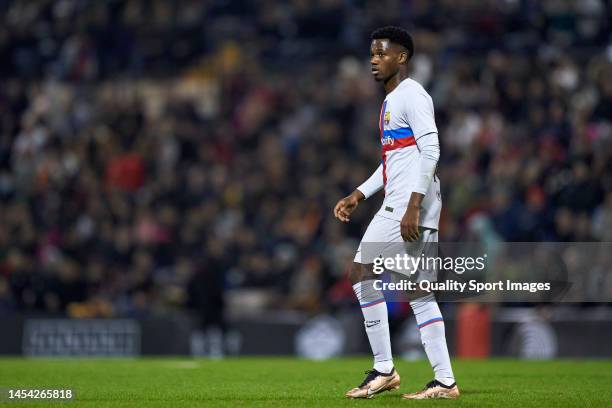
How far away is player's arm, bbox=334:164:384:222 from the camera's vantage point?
916cm

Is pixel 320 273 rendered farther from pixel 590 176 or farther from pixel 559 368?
pixel 559 368

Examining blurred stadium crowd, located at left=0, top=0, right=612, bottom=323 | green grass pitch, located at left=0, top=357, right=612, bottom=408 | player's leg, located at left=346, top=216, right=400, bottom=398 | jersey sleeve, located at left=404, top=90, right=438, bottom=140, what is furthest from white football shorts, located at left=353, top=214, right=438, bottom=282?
blurred stadium crowd, located at left=0, top=0, right=612, bottom=323

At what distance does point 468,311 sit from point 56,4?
13561 millimetres

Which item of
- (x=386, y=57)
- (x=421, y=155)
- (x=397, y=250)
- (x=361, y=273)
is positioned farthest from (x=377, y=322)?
(x=386, y=57)

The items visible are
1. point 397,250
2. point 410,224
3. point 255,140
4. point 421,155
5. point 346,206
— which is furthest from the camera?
point 255,140

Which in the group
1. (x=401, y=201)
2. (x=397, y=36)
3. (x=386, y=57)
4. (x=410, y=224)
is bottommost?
(x=410, y=224)

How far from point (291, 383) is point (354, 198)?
89.6 inches

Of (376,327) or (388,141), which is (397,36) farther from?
(376,327)

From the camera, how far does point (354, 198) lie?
920cm

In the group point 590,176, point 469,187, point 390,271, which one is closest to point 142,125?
point 469,187

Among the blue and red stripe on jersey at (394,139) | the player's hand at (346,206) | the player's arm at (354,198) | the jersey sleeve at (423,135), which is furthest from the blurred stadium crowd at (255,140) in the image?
the jersey sleeve at (423,135)

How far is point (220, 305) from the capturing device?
1967cm

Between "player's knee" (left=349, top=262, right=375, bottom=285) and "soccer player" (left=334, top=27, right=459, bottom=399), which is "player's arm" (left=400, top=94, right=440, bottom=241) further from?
"player's knee" (left=349, top=262, right=375, bottom=285)

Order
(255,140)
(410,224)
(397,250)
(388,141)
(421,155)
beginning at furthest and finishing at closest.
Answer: (255,140), (388,141), (397,250), (421,155), (410,224)
